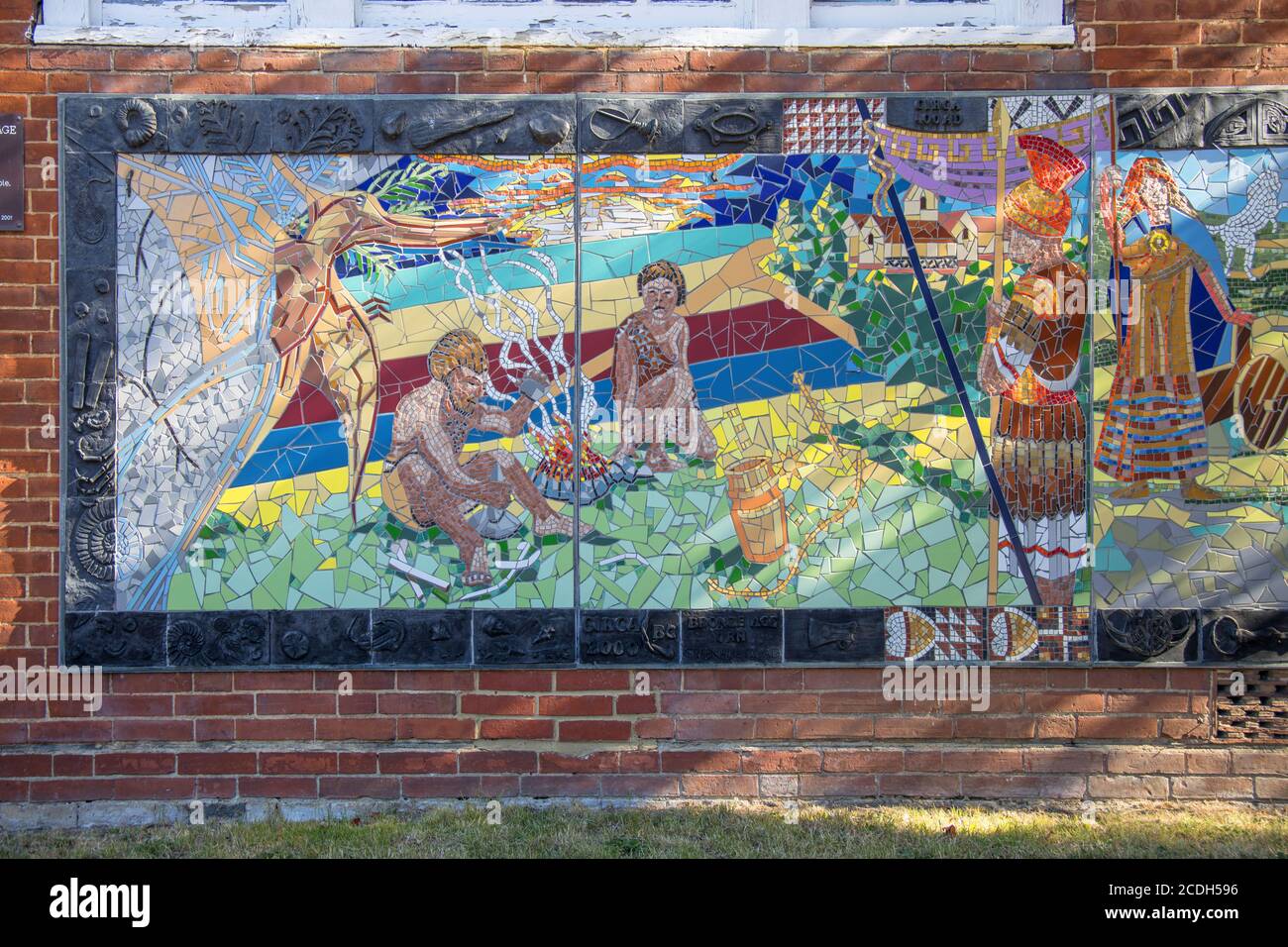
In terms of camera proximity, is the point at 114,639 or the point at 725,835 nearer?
the point at 725,835

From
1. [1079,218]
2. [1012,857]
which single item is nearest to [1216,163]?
[1079,218]

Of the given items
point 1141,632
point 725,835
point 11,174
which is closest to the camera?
point 725,835

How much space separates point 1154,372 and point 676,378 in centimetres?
212

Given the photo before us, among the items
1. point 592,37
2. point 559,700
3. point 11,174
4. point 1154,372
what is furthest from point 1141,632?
point 11,174

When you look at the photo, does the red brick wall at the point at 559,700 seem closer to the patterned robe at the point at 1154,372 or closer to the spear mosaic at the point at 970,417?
the spear mosaic at the point at 970,417

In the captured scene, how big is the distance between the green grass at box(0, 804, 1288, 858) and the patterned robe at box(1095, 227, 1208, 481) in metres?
1.54

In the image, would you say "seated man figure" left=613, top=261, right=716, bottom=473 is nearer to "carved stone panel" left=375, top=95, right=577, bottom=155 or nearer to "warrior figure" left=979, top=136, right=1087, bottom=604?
"carved stone panel" left=375, top=95, right=577, bottom=155

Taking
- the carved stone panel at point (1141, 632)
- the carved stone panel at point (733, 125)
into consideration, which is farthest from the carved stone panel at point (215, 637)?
the carved stone panel at point (1141, 632)

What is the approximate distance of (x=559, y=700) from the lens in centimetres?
516

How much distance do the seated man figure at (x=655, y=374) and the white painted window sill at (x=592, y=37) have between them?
3.41ft

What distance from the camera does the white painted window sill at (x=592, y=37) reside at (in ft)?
16.6

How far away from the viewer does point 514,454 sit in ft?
16.8

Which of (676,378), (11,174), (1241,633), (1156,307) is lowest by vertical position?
(1241,633)

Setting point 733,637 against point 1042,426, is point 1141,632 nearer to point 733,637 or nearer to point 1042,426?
point 1042,426
